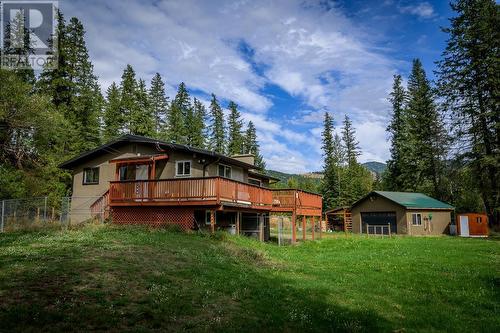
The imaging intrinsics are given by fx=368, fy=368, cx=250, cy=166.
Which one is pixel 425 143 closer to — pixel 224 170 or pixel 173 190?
pixel 224 170

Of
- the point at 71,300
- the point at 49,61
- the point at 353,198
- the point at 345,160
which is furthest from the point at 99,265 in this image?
the point at 345,160

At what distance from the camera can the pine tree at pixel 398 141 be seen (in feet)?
179

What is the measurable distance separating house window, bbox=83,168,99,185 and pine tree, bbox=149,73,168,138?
29.0m

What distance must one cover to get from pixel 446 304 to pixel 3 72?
2996cm

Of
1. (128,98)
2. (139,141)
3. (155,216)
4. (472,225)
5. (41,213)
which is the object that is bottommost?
(472,225)

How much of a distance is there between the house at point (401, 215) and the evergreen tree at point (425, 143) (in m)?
7.84

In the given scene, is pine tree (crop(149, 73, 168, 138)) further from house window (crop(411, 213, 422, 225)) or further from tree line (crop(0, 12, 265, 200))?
house window (crop(411, 213, 422, 225))

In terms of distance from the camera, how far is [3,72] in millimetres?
26234

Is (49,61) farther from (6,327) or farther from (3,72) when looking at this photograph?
(6,327)

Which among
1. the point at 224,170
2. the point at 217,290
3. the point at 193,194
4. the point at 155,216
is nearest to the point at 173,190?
the point at 193,194

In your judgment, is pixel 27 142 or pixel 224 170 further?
pixel 27 142

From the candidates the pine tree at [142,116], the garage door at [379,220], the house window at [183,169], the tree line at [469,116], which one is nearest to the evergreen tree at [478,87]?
the tree line at [469,116]

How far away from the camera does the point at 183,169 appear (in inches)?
923

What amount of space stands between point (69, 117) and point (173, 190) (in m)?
24.5
